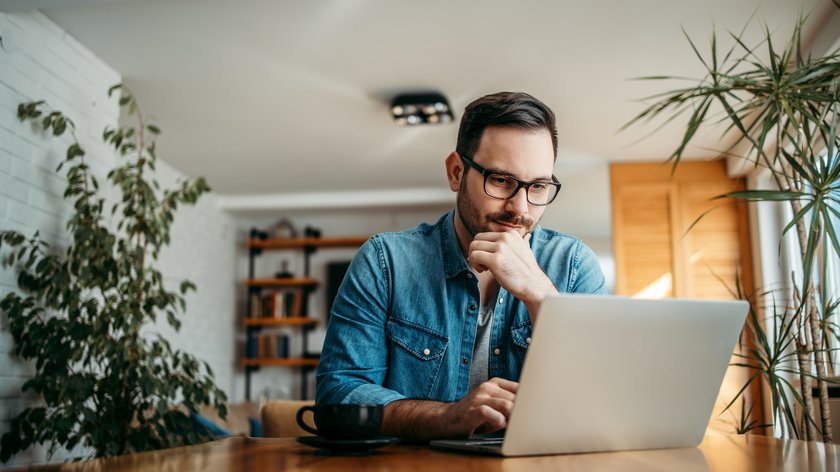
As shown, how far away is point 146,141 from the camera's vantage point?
5000mm

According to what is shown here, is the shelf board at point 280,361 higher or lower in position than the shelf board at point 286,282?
lower

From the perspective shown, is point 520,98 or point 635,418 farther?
point 520,98

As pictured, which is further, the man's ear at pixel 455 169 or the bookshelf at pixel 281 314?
the bookshelf at pixel 281 314

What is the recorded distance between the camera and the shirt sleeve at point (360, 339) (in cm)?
124

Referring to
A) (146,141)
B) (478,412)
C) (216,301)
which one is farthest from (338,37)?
(216,301)

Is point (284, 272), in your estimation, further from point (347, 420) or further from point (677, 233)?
point (347, 420)

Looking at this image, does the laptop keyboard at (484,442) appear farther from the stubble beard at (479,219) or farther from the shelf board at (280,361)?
the shelf board at (280,361)

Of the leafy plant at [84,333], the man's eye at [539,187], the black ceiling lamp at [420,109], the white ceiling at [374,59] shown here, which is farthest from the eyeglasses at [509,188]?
the black ceiling lamp at [420,109]

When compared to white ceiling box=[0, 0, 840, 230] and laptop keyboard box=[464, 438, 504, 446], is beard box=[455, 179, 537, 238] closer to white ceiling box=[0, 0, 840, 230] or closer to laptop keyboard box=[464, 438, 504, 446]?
laptop keyboard box=[464, 438, 504, 446]

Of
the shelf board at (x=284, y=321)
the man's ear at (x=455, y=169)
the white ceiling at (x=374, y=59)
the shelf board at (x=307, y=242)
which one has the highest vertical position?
the white ceiling at (x=374, y=59)

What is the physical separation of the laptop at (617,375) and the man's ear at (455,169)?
652mm

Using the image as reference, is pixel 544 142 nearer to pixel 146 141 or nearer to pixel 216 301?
pixel 146 141

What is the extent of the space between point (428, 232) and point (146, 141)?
3944mm

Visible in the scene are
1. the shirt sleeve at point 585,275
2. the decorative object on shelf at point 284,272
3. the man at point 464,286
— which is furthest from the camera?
the decorative object on shelf at point 284,272
